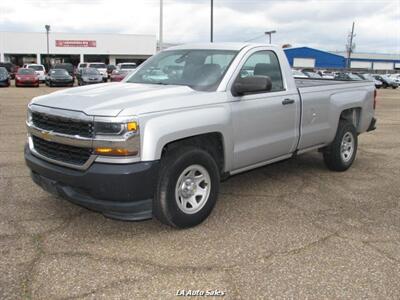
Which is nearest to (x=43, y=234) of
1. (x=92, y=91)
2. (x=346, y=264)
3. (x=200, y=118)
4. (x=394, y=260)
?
(x=92, y=91)

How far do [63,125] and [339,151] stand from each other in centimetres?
432

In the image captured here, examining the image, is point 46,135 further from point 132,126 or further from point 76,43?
point 76,43

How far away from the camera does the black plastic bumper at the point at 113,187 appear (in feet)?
12.6

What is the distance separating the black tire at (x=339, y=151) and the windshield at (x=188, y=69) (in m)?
2.51

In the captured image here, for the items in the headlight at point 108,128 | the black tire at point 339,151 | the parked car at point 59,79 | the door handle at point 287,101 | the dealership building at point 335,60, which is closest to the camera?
the headlight at point 108,128

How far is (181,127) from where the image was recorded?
414 cm

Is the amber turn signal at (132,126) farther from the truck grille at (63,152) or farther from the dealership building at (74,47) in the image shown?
the dealership building at (74,47)

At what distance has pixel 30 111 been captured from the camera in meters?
4.62

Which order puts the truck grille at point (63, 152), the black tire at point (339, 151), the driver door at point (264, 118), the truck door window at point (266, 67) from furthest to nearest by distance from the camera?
the black tire at point (339, 151) → the truck door window at point (266, 67) → the driver door at point (264, 118) → the truck grille at point (63, 152)

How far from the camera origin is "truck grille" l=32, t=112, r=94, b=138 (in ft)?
12.8

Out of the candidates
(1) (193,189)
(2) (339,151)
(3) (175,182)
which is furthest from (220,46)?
(2) (339,151)

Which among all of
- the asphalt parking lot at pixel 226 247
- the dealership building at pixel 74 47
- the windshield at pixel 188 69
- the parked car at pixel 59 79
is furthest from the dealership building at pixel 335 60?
the asphalt parking lot at pixel 226 247

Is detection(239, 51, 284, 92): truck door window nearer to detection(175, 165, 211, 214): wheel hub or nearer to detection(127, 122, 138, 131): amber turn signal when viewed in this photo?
detection(175, 165, 211, 214): wheel hub

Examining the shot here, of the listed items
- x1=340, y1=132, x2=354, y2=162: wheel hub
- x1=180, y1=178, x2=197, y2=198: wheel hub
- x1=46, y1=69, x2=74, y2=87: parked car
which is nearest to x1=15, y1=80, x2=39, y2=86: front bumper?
x1=46, y1=69, x2=74, y2=87: parked car
